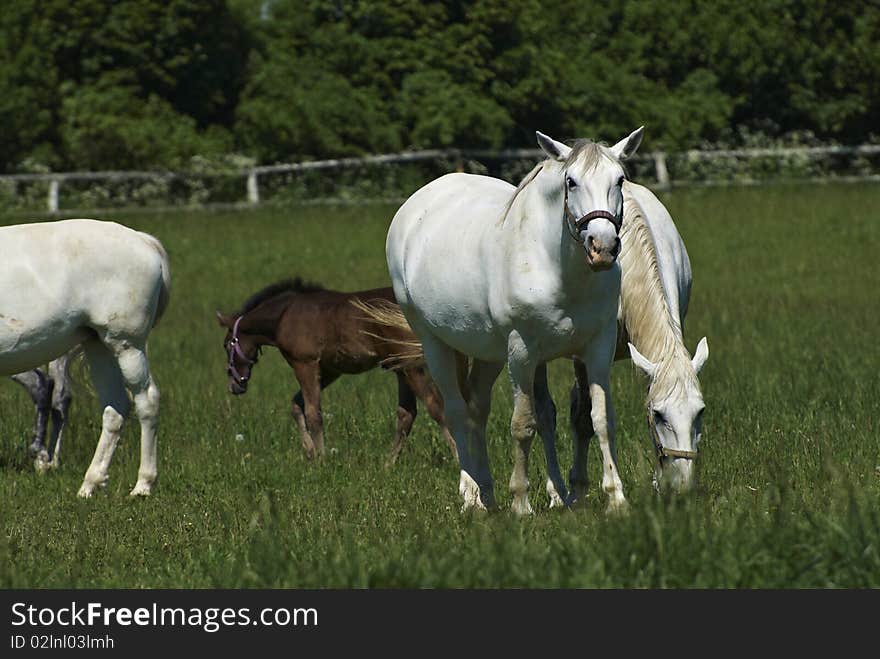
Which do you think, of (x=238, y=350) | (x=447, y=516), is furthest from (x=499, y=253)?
(x=238, y=350)

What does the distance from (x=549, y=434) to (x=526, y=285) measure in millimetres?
1385

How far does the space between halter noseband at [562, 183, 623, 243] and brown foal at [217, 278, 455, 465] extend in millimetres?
3775

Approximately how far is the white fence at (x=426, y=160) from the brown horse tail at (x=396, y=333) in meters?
19.8

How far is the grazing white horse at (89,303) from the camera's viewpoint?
31.6ft

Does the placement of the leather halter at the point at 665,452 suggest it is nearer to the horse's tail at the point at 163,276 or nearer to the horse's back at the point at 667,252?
the horse's back at the point at 667,252

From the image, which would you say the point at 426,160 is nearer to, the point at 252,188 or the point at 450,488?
the point at 252,188

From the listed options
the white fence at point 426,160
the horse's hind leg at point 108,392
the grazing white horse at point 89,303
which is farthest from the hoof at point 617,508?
the white fence at point 426,160

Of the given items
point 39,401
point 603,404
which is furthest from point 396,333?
point 603,404

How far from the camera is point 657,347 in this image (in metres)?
7.71

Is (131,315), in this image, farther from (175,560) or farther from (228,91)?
(228,91)

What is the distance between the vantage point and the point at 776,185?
3150 centimetres

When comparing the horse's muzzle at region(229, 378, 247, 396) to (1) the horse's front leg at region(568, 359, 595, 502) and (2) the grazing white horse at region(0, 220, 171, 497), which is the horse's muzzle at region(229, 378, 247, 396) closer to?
(2) the grazing white horse at region(0, 220, 171, 497)

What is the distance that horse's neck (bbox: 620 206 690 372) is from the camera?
25.2ft

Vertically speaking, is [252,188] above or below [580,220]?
below
